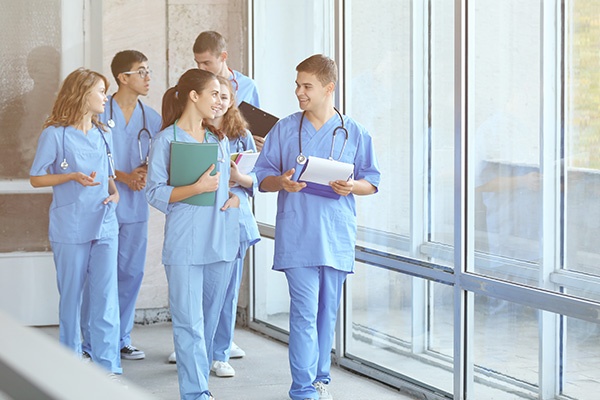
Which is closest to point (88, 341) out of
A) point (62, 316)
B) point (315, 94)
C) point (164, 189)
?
point (62, 316)

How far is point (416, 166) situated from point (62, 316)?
1.62m

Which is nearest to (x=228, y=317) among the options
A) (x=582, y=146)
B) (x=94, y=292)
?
(x=94, y=292)

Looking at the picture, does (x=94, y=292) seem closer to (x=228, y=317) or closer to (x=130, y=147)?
(x=228, y=317)

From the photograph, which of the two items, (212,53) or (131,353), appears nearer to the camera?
(212,53)

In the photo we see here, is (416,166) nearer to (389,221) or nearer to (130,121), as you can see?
(389,221)

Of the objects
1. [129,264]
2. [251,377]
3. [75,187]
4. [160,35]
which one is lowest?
[251,377]

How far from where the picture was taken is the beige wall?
546 cm

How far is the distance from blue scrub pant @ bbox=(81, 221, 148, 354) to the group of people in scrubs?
0.26m

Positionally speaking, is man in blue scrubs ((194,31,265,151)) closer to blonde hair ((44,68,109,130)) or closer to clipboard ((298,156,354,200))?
blonde hair ((44,68,109,130))

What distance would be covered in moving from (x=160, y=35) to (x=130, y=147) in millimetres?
1143

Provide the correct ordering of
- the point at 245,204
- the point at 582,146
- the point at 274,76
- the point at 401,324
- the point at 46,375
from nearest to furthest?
1. the point at 46,375
2. the point at 582,146
3. the point at 245,204
4. the point at 401,324
5. the point at 274,76

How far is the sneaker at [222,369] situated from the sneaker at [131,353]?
0.50 m

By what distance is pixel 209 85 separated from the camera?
11.9 feet

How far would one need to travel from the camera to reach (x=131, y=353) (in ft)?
15.7
